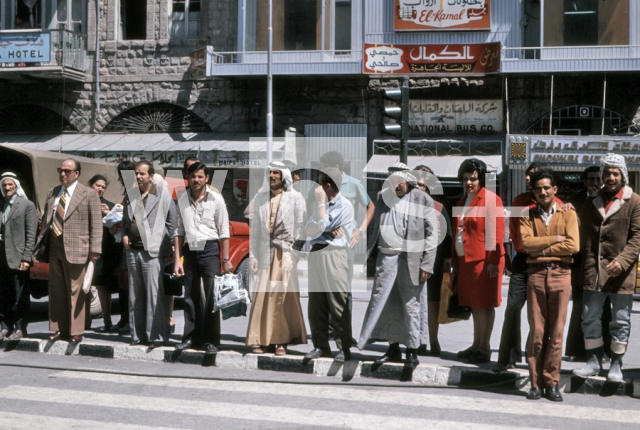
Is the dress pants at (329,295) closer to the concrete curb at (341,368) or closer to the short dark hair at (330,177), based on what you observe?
the concrete curb at (341,368)

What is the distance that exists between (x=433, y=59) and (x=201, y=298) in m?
13.4

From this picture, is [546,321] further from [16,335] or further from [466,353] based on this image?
[16,335]

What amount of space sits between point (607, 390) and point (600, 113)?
1362 cm

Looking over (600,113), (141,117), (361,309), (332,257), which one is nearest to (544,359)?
(332,257)

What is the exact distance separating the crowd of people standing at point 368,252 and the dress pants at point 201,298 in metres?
0.01

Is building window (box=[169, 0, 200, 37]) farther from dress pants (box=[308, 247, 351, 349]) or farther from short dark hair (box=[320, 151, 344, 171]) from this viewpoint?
dress pants (box=[308, 247, 351, 349])

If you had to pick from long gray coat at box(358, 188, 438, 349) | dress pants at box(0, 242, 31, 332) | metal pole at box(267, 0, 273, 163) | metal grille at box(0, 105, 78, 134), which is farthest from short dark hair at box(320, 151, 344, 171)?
metal grille at box(0, 105, 78, 134)

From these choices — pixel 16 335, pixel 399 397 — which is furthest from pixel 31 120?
pixel 399 397

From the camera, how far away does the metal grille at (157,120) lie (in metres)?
21.1

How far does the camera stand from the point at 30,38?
20.1m

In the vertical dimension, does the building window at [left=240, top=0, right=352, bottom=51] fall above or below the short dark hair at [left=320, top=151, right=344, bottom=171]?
above

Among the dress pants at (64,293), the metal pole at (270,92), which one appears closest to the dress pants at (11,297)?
the dress pants at (64,293)

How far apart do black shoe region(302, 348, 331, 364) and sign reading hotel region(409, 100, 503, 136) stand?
13207 mm

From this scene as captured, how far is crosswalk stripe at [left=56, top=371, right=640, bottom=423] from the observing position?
5.85m
